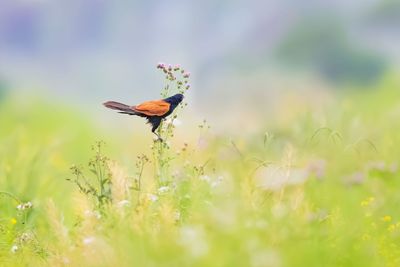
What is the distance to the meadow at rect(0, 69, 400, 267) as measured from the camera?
2990 mm

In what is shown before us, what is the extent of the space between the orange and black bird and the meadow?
175mm

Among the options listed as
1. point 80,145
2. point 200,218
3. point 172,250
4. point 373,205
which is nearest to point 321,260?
point 200,218

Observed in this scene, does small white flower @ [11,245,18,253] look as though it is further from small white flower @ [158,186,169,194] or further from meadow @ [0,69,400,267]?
small white flower @ [158,186,169,194]

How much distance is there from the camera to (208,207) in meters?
4.14

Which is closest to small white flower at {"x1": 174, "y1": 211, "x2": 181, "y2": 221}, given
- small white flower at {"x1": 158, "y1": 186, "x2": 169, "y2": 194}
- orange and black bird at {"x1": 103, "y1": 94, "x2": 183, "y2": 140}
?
small white flower at {"x1": 158, "y1": 186, "x2": 169, "y2": 194}

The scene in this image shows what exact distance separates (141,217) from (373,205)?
2521mm

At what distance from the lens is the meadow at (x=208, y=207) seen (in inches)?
118

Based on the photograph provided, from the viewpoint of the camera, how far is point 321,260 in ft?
10.9

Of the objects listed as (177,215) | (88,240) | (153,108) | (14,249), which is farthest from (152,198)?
(14,249)

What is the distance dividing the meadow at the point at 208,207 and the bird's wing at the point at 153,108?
213mm

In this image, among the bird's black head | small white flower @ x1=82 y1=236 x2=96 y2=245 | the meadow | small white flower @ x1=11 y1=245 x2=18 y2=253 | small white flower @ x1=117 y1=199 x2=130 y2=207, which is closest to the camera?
the meadow

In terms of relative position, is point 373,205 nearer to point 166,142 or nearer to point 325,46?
point 166,142

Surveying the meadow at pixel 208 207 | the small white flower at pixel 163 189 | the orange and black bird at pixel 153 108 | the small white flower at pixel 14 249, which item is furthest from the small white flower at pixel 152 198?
the small white flower at pixel 14 249

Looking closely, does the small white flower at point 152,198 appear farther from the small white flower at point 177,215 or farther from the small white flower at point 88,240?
the small white flower at point 88,240
